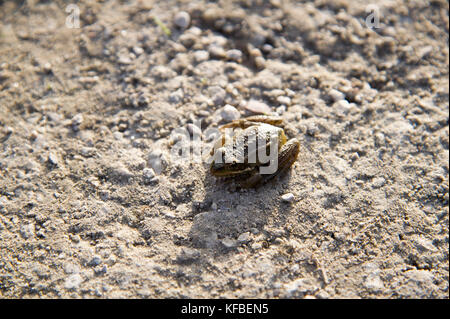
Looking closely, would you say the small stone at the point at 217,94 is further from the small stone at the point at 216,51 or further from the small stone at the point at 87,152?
Answer: the small stone at the point at 87,152

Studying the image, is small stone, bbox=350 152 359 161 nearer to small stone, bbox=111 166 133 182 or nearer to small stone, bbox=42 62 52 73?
small stone, bbox=111 166 133 182

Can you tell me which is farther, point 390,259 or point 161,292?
point 390,259

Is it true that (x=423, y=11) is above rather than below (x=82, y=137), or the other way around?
above

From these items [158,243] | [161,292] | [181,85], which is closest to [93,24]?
[181,85]

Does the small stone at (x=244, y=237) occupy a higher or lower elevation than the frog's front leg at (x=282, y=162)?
lower

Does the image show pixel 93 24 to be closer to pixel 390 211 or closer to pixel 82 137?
pixel 82 137

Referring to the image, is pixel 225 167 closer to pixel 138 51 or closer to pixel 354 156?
pixel 354 156

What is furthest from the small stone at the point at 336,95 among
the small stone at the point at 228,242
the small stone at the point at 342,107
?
the small stone at the point at 228,242
